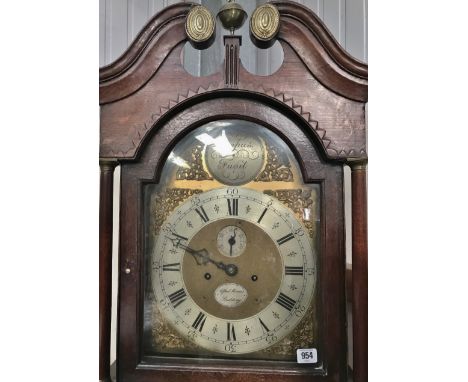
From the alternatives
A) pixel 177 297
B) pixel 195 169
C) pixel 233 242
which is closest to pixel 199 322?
pixel 177 297

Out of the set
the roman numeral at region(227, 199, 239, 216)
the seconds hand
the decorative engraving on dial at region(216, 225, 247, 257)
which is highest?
the roman numeral at region(227, 199, 239, 216)

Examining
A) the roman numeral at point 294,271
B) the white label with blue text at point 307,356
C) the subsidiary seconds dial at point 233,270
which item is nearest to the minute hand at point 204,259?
the subsidiary seconds dial at point 233,270

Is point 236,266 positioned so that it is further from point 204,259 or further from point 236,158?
point 236,158

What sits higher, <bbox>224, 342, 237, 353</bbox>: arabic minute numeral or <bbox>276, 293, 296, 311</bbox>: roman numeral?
<bbox>276, 293, 296, 311</bbox>: roman numeral

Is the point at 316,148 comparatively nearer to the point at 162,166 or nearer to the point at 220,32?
the point at 162,166

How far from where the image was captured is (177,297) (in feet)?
2.76

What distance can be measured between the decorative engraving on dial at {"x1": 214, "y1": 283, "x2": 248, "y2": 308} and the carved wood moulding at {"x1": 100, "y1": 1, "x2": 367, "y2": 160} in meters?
0.32

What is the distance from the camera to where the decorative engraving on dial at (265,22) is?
0.79m

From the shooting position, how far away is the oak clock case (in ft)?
2.70

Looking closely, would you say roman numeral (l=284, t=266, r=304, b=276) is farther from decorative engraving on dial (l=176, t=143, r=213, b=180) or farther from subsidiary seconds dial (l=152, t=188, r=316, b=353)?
decorative engraving on dial (l=176, t=143, r=213, b=180)

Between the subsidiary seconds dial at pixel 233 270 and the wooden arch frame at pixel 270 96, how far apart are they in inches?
4.3

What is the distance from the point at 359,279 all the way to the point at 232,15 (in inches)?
22.3

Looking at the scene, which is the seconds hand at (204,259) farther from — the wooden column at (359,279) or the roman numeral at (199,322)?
the wooden column at (359,279)

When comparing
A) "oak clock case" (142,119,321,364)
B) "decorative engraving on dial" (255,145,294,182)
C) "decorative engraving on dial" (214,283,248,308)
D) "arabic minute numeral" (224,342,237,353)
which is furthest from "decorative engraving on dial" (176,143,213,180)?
"arabic minute numeral" (224,342,237,353)
